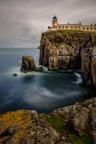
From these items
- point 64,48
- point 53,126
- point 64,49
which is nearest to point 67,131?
point 53,126

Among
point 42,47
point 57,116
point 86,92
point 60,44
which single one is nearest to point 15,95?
point 86,92

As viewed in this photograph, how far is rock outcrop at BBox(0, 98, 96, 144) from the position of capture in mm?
27891

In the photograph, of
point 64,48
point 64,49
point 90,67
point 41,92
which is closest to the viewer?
point 41,92

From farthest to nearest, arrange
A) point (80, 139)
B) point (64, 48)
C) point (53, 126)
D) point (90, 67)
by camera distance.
→ point (64, 48), point (90, 67), point (53, 126), point (80, 139)

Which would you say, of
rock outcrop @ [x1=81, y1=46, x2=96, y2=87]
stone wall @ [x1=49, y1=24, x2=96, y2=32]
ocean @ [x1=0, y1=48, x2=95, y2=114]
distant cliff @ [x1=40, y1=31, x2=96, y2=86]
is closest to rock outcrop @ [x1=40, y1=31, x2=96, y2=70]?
distant cliff @ [x1=40, y1=31, x2=96, y2=86]

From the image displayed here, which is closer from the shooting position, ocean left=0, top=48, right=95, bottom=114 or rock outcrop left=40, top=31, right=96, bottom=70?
ocean left=0, top=48, right=95, bottom=114

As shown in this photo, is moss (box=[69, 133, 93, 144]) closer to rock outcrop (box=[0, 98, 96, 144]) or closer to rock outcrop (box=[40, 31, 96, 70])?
rock outcrop (box=[0, 98, 96, 144])

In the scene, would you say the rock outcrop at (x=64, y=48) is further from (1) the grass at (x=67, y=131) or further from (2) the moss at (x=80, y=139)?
(2) the moss at (x=80, y=139)

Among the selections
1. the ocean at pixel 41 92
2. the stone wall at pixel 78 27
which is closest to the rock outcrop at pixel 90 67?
the ocean at pixel 41 92

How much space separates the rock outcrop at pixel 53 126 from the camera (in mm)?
27891

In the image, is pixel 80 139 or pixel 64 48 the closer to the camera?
pixel 80 139

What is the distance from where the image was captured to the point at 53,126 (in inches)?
1188

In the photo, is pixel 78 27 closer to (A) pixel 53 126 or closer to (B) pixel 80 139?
(A) pixel 53 126

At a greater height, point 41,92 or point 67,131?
point 67,131
